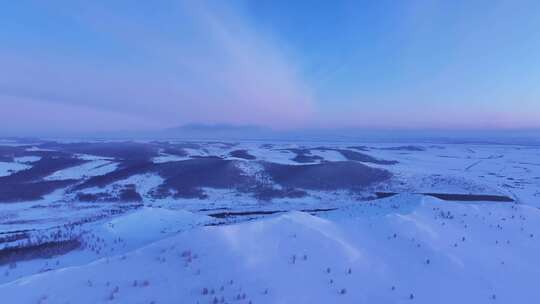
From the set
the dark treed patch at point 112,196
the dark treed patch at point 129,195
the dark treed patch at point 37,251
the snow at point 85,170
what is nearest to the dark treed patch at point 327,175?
the dark treed patch at point 129,195

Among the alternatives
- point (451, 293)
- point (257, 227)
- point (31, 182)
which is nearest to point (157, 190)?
point (31, 182)

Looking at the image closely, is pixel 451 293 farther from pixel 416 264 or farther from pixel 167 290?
pixel 167 290

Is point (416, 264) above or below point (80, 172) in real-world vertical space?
above

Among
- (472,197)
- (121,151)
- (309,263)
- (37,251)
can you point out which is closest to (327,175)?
(472,197)

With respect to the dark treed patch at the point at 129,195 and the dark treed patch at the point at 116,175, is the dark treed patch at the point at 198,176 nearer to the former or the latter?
the dark treed patch at the point at 116,175

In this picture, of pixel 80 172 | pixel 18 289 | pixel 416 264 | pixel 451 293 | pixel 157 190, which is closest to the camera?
pixel 18 289

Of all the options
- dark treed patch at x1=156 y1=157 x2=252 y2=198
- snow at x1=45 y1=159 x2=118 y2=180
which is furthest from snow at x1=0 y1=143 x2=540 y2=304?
snow at x1=45 y1=159 x2=118 y2=180
